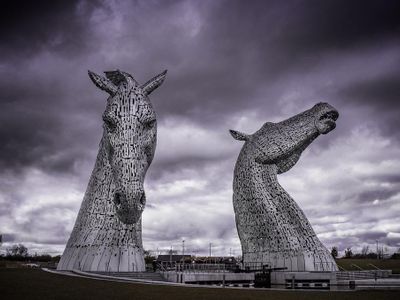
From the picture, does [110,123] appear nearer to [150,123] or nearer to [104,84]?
[150,123]

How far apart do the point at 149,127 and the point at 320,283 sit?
10.4m

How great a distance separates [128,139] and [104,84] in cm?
295

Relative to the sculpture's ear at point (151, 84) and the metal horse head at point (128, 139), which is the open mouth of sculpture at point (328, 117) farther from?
the metal horse head at point (128, 139)

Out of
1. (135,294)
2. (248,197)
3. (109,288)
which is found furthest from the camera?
(248,197)

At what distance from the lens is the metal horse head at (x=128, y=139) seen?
12734 millimetres

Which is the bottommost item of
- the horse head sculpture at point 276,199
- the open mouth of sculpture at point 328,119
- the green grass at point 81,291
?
the green grass at point 81,291

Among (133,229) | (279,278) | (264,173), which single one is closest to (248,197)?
(264,173)

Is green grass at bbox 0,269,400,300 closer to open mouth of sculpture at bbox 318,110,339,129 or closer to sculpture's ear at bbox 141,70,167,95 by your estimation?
sculpture's ear at bbox 141,70,167,95

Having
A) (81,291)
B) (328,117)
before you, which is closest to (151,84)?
(81,291)

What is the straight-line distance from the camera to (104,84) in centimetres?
1593

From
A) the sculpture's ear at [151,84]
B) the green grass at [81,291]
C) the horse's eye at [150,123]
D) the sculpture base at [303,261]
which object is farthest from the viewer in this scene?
the sculpture base at [303,261]

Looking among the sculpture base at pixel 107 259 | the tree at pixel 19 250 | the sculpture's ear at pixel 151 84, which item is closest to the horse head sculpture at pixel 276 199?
the sculpture base at pixel 107 259

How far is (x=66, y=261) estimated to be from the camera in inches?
661

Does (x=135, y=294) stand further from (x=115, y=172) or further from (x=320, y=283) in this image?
(x=320, y=283)
